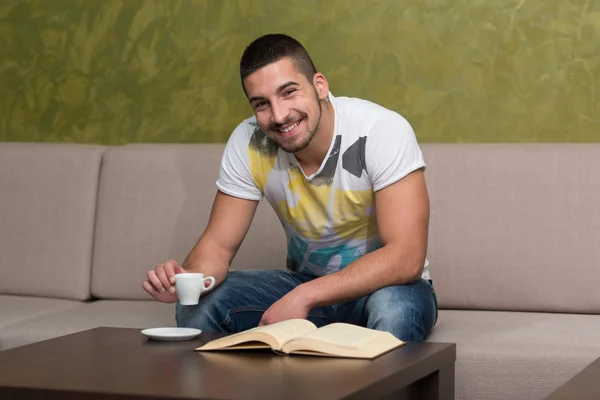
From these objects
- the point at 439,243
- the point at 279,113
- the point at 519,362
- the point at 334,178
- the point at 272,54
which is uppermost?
the point at 272,54

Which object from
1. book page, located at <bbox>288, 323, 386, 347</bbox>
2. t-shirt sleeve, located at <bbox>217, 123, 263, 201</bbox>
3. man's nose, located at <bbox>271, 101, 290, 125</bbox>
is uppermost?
man's nose, located at <bbox>271, 101, 290, 125</bbox>

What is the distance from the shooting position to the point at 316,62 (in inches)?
116

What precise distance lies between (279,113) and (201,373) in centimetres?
78

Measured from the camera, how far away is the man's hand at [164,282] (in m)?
2.04

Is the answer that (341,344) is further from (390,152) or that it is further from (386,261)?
(390,152)

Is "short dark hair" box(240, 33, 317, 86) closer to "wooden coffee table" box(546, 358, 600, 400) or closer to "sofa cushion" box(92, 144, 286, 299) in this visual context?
"sofa cushion" box(92, 144, 286, 299)

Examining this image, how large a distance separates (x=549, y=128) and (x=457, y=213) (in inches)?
17.8

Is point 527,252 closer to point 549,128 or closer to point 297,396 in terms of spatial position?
point 549,128

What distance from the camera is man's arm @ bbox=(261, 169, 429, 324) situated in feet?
6.55

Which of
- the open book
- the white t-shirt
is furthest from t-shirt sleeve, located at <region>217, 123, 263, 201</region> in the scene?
the open book

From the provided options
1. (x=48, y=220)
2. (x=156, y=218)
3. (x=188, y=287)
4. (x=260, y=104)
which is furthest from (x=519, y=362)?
(x=48, y=220)

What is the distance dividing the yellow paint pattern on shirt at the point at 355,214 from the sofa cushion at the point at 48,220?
2.92 feet

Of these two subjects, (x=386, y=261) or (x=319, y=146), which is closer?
(x=386, y=261)

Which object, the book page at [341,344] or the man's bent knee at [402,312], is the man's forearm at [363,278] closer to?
the man's bent knee at [402,312]
